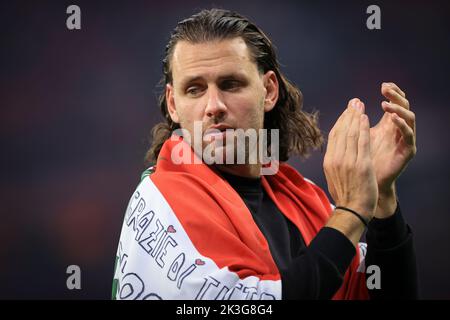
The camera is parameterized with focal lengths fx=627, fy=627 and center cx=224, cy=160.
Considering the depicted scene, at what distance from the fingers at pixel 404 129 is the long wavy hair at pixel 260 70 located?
59 centimetres

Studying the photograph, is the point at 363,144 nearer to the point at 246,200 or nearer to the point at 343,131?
the point at 343,131

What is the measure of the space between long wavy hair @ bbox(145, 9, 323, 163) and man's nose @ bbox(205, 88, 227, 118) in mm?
244

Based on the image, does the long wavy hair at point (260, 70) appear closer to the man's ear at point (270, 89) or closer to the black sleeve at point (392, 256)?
the man's ear at point (270, 89)

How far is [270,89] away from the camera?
2.57 meters

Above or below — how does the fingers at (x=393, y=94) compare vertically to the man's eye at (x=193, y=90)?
below

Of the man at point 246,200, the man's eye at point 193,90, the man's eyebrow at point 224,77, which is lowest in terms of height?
the man at point 246,200

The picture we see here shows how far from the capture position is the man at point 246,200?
6.09ft

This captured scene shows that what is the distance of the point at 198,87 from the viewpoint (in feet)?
7.43

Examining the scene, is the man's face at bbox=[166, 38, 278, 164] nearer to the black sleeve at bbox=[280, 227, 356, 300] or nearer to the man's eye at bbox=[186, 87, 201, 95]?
the man's eye at bbox=[186, 87, 201, 95]

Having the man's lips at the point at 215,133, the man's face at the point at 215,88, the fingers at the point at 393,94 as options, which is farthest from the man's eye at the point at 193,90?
the fingers at the point at 393,94

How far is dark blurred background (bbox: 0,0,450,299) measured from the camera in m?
4.24

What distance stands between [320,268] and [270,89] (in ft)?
3.11

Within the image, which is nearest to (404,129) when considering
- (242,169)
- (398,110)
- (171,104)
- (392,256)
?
(398,110)

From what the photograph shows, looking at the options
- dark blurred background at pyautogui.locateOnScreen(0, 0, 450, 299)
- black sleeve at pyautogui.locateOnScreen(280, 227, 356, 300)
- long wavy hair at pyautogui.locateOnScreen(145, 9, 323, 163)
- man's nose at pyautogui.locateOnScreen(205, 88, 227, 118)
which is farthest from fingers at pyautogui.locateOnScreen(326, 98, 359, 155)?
dark blurred background at pyautogui.locateOnScreen(0, 0, 450, 299)
